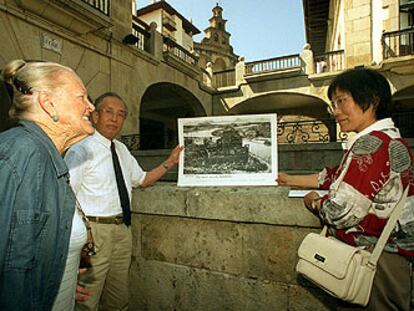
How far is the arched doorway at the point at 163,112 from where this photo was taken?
49.9ft

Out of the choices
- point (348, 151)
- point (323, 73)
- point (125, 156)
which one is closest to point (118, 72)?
point (125, 156)

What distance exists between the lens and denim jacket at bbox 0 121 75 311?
0.86 metres

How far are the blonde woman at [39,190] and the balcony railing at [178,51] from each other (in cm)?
1271

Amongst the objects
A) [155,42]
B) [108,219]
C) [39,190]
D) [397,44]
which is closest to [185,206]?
[108,219]

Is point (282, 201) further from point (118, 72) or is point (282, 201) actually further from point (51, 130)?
point (118, 72)

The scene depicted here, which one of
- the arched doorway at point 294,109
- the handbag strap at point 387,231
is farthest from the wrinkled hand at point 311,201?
the arched doorway at point 294,109

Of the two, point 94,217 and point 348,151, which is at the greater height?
point 348,151

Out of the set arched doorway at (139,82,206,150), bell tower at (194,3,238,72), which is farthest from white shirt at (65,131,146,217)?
bell tower at (194,3,238,72)

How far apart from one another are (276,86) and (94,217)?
51.2 ft

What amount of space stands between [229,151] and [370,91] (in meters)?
0.94

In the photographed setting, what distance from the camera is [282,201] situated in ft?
5.07

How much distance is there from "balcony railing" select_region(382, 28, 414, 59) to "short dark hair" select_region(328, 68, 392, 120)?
12.9 meters

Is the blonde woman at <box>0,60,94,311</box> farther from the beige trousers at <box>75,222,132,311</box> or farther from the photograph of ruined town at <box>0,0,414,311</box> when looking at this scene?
the beige trousers at <box>75,222,132,311</box>

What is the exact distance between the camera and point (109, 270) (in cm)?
198
